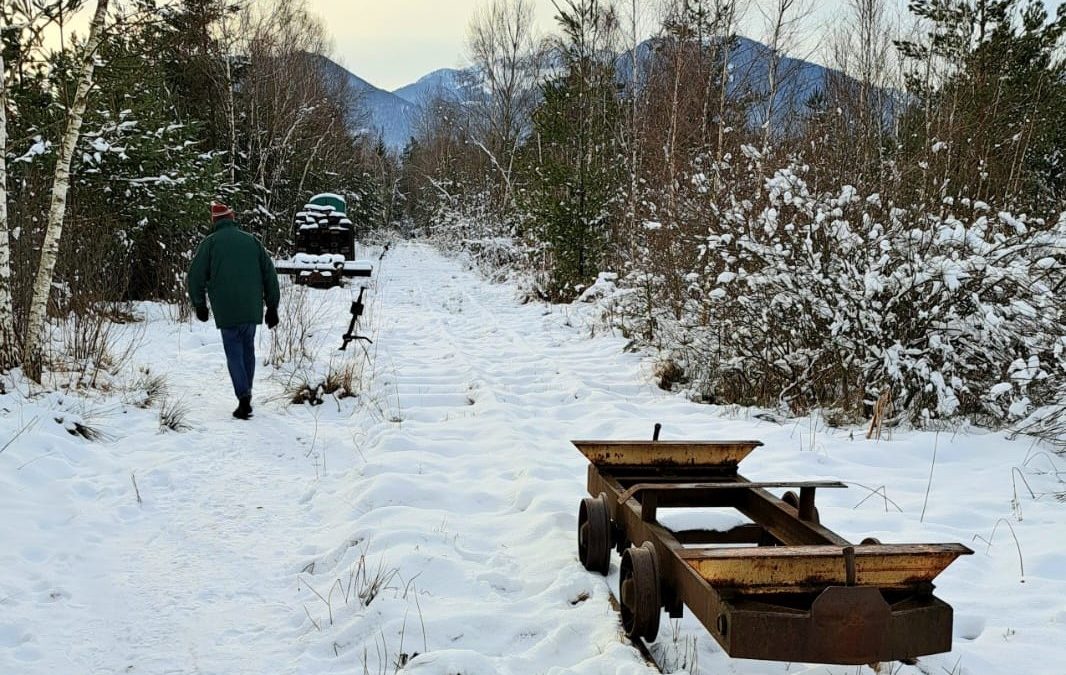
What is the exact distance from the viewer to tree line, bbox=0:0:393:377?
6.43m

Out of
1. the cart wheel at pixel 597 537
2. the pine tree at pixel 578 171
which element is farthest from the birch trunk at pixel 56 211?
the pine tree at pixel 578 171

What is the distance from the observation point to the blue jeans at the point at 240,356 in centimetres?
641

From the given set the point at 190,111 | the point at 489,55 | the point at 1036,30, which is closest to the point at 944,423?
the point at 1036,30

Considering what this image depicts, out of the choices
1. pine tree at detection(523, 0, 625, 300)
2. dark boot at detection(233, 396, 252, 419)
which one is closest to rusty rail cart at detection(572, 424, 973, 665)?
dark boot at detection(233, 396, 252, 419)

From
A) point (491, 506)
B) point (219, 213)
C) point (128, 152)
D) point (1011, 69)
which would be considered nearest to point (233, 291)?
point (219, 213)

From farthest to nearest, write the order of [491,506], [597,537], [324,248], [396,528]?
[324,248] → [491,506] → [396,528] → [597,537]

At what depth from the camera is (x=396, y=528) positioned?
4039 mm

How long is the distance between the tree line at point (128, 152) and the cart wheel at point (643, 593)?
19.0 feet

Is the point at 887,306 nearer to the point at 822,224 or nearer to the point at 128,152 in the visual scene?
the point at 822,224

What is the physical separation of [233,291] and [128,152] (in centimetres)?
686

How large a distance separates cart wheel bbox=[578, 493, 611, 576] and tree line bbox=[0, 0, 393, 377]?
5310mm

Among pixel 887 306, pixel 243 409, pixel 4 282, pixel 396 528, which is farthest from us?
pixel 243 409

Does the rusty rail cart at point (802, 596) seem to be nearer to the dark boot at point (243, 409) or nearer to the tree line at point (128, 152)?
the dark boot at point (243, 409)

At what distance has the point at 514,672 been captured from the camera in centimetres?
268
